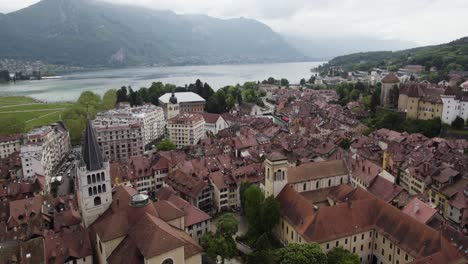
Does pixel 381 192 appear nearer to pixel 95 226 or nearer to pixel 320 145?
pixel 320 145

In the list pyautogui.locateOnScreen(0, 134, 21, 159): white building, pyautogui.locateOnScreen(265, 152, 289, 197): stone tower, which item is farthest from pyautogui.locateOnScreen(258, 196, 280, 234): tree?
pyautogui.locateOnScreen(0, 134, 21, 159): white building

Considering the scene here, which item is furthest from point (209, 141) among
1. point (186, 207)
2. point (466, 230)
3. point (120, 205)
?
point (466, 230)

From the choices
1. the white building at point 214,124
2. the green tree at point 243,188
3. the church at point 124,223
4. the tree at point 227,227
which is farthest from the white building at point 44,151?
the tree at point 227,227

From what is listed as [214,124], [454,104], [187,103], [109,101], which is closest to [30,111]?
[109,101]

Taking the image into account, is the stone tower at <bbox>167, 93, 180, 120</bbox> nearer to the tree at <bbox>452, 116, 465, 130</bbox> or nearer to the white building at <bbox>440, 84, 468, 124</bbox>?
the white building at <bbox>440, 84, 468, 124</bbox>

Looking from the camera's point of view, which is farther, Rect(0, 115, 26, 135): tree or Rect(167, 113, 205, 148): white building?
Rect(0, 115, 26, 135): tree

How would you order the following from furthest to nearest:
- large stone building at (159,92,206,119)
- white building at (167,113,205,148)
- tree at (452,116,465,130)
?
large stone building at (159,92,206,119) → white building at (167,113,205,148) → tree at (452,116,465,130)
